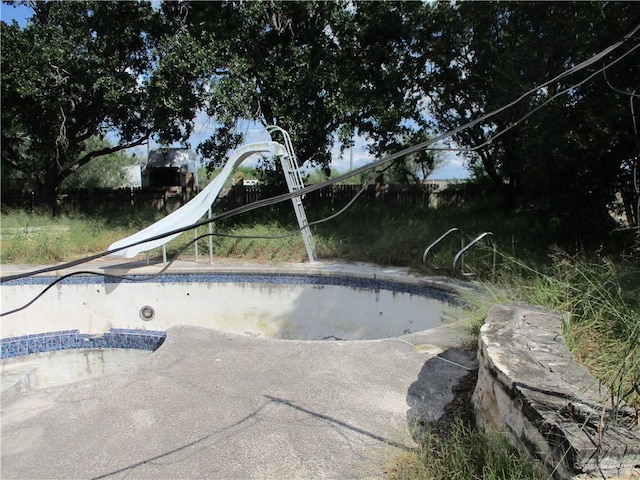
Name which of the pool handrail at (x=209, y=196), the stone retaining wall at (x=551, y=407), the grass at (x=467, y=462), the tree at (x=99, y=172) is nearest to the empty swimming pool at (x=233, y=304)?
the pool handrail at (x=209, y=196)

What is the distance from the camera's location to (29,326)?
6.86 meters

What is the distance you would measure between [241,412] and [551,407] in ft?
6.01

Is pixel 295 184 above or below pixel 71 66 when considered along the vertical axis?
below

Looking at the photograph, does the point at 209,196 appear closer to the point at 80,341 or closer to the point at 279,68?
the point at 80,341

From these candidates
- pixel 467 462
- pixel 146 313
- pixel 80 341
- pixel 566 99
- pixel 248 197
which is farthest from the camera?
pixel 248 197

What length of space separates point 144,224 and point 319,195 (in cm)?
569

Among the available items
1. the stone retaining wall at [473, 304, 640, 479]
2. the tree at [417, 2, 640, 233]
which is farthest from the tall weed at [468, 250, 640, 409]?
the tree at [417, 2, 640, 233]

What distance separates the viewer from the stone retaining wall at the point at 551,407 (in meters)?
1.66

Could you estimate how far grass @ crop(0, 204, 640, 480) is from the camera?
216 centimetres

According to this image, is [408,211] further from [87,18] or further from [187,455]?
[187,455]

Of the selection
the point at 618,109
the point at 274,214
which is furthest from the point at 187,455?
the point at 274,214

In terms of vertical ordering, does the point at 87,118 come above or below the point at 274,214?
above

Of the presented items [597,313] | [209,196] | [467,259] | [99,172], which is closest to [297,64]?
[209,196]

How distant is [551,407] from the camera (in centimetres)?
193
